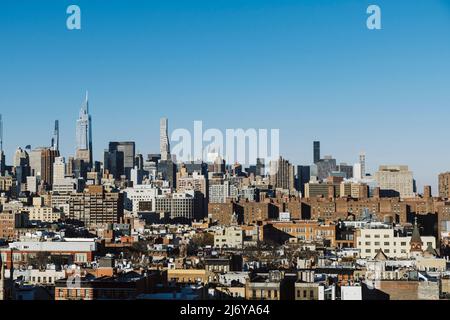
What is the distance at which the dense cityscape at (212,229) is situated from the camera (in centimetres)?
775

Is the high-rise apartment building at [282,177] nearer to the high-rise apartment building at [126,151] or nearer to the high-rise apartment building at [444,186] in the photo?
the high-rise apartment building at [126,151]

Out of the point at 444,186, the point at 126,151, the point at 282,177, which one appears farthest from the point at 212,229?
the point at 444,186

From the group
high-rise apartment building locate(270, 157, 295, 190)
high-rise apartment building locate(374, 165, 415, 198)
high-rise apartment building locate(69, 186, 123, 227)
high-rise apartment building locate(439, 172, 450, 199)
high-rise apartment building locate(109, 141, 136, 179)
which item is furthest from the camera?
high-rise apartment building locate(69, 186, 123, 227)

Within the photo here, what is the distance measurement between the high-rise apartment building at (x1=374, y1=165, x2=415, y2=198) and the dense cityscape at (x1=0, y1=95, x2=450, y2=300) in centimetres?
5

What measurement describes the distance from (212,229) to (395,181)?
376 cm

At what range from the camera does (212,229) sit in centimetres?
1869

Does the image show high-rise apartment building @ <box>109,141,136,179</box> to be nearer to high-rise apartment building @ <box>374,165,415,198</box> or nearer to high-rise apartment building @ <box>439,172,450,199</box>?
high-rise apartment building @ <box>374,165,415,198</box>

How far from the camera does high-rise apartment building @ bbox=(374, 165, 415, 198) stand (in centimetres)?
1812

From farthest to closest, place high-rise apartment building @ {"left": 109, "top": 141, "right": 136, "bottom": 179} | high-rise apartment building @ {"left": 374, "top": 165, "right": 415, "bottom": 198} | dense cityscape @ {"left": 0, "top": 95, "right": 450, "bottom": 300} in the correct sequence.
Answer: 1. high-rise apartment building @ {"left": 374, "top": 165, "right": 415, "bottom": 198}
2. high-rise apartment building @ {"left": 109, "top": 141, "right": 136, "bottom": 179}
3. dense cityscape @ {"left": 0, "top": 95, "right": 450, "bottom": 300}

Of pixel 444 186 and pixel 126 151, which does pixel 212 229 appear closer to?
pixel 126 151

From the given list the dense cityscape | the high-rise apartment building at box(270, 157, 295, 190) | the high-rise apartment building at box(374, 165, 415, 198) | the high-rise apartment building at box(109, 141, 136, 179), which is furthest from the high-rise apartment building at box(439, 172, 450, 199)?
the high-rise apartment building at box(109, 141, 136, 179)

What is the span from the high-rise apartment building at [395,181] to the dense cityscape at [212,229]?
0.15 feet

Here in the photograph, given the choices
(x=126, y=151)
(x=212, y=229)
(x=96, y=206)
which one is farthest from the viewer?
(x=96, y=206)

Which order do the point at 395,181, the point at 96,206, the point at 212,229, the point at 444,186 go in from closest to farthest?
the point at 444,186, the point at 212,229, the point at 395,181, the point at 96,206
